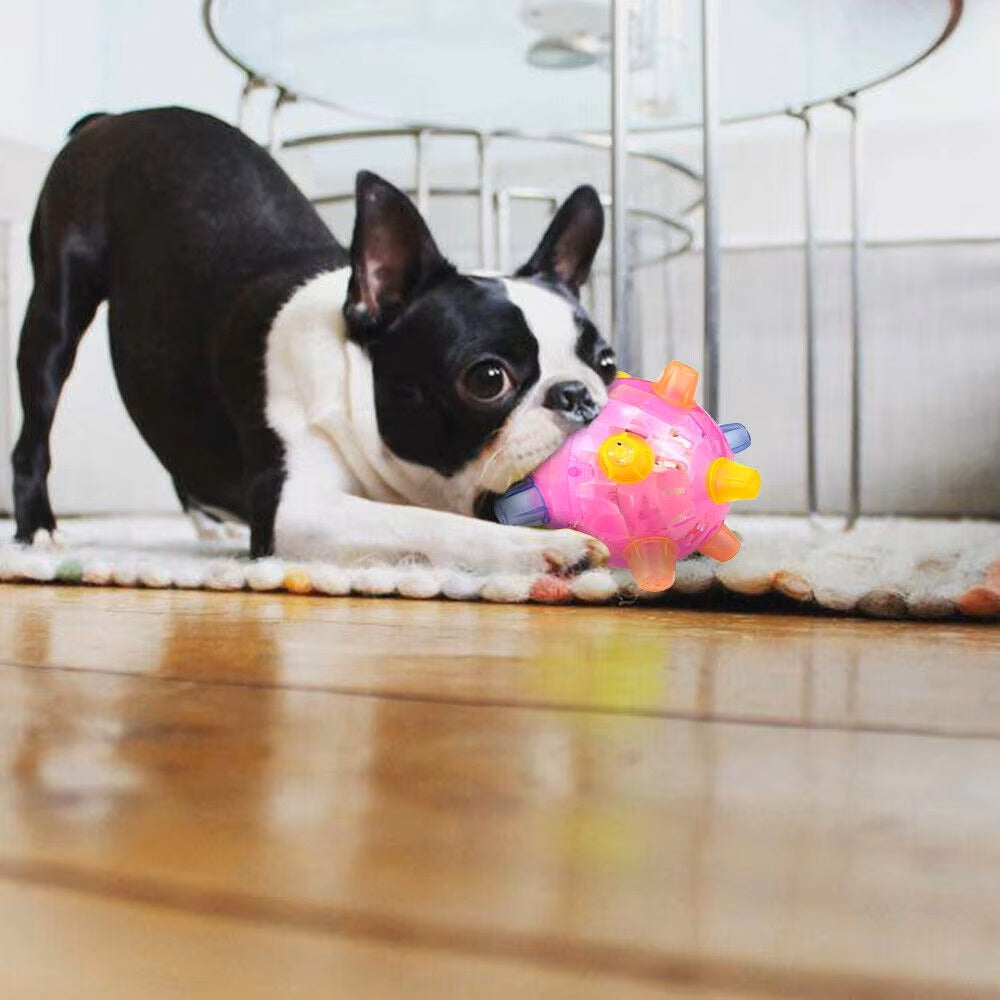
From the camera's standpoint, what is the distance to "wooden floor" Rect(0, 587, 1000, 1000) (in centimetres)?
18

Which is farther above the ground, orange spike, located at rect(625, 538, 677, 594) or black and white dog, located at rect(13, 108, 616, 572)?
black and white dog, located at rect(13, 108, 616, 572)

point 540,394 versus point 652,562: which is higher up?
point 540,394

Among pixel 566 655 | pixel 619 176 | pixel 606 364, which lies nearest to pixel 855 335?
pixel 619 176

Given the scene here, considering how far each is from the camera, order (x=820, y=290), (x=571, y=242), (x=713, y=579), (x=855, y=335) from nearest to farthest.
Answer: (x=713, y=579) → (x=571, y=242) → (x=855, y=335) → (x=820, y=290)

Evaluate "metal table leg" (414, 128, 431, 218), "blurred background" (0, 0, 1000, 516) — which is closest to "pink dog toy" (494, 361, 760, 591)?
"metal table leg" (414, 128, 431, 218)

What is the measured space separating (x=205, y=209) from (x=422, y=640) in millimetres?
850

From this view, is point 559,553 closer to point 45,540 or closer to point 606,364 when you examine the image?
point 606,364

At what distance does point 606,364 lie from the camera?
3.43ft

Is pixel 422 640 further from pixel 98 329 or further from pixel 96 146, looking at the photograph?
pixel 98 329

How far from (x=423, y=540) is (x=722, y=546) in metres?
0.23

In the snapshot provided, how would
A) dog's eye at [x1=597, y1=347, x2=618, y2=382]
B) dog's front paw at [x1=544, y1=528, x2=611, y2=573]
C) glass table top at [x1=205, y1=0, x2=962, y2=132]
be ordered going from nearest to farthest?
dog's front paw at [x1=544, y1=528, x2=611, y2=573] < dog's eye at [x1=597, y1=347, x2=618, y2=382] < glass table top at [x1=205, y1=0, x2=962, y2=132]

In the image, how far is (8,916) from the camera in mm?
204

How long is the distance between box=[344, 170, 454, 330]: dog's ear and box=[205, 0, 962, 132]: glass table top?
20.4 inches

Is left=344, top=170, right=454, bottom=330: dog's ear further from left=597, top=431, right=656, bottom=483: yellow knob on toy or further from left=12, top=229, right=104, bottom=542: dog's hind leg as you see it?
left=12, top=229, right=104, bottom=542: dog's hind leg
